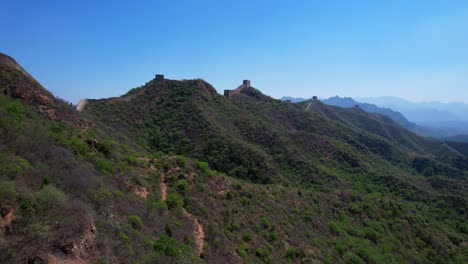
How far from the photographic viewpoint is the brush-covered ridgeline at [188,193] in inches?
341

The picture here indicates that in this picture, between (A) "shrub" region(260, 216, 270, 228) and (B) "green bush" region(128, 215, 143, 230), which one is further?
(A) "shrub" region(260, 216, 270, 228)

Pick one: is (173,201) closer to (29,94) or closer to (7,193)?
(7,193)

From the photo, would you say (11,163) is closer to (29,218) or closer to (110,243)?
(29,218)

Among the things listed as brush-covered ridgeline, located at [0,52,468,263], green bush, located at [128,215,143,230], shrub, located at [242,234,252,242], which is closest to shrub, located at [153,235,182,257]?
brush-covered ridgeline, located at [0,52,468,263]

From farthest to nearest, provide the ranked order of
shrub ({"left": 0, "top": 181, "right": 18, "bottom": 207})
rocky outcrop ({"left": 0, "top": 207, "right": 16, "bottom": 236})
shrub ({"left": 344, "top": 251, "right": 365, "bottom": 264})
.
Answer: shrub ({"left": 344, "top": 251, "right": 365, "bottom": 264}) → shrub ({"left": 0, "top": 181, "right": 18, "bottom": 207}) → rocky outcrop ({"left": 0, "top": 207, "right": 16, "bottom": 236})

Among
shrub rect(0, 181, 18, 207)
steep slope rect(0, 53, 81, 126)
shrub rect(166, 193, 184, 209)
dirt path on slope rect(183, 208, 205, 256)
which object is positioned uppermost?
steep slope rect(0, 53, 81, 126)

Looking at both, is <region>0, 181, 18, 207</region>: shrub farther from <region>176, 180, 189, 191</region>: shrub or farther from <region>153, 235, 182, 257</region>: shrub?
<region>176, 180, 189, 191</region>: shrub

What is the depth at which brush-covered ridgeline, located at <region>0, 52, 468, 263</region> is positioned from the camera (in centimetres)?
867

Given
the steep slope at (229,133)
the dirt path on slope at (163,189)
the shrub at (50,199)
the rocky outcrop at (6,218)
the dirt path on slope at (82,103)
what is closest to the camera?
the rocky outcrop at (6,218)

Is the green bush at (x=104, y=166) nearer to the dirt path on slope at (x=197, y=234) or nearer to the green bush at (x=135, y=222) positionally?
the green bush at (x=135, y=222)

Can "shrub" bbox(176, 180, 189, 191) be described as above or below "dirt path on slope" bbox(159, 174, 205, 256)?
above

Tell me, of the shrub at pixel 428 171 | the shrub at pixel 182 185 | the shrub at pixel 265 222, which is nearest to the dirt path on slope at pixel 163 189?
the shrub at pixel 182 185

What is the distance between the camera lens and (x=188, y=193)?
57.8ft

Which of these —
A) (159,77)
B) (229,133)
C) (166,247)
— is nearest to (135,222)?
(166,247)
